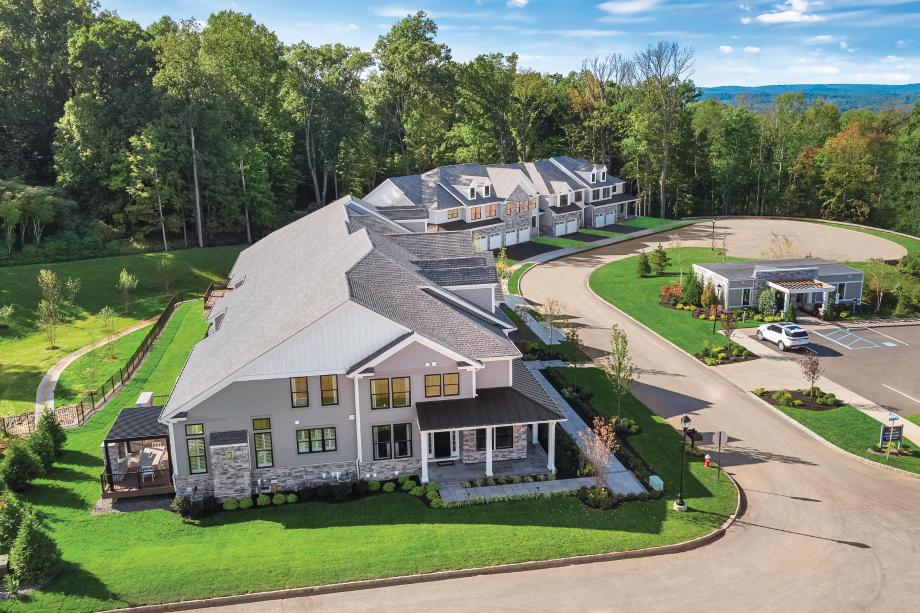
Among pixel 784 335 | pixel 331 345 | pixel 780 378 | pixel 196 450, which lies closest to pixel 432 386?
pixel 331 345

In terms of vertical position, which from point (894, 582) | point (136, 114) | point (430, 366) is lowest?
point (894, 582)

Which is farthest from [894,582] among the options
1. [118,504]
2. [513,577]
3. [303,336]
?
[118,504]

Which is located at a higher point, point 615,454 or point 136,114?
point 136,114

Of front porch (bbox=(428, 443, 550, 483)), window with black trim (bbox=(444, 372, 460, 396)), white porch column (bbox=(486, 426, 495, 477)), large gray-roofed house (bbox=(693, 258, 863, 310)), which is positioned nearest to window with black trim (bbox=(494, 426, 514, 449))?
front porch (bbox=(428, 443, 550, 483))

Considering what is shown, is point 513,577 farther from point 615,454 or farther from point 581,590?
point 615,454

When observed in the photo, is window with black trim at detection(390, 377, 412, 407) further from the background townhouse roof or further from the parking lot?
the parking lot

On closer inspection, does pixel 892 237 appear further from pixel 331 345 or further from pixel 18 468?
pixel 18 468
